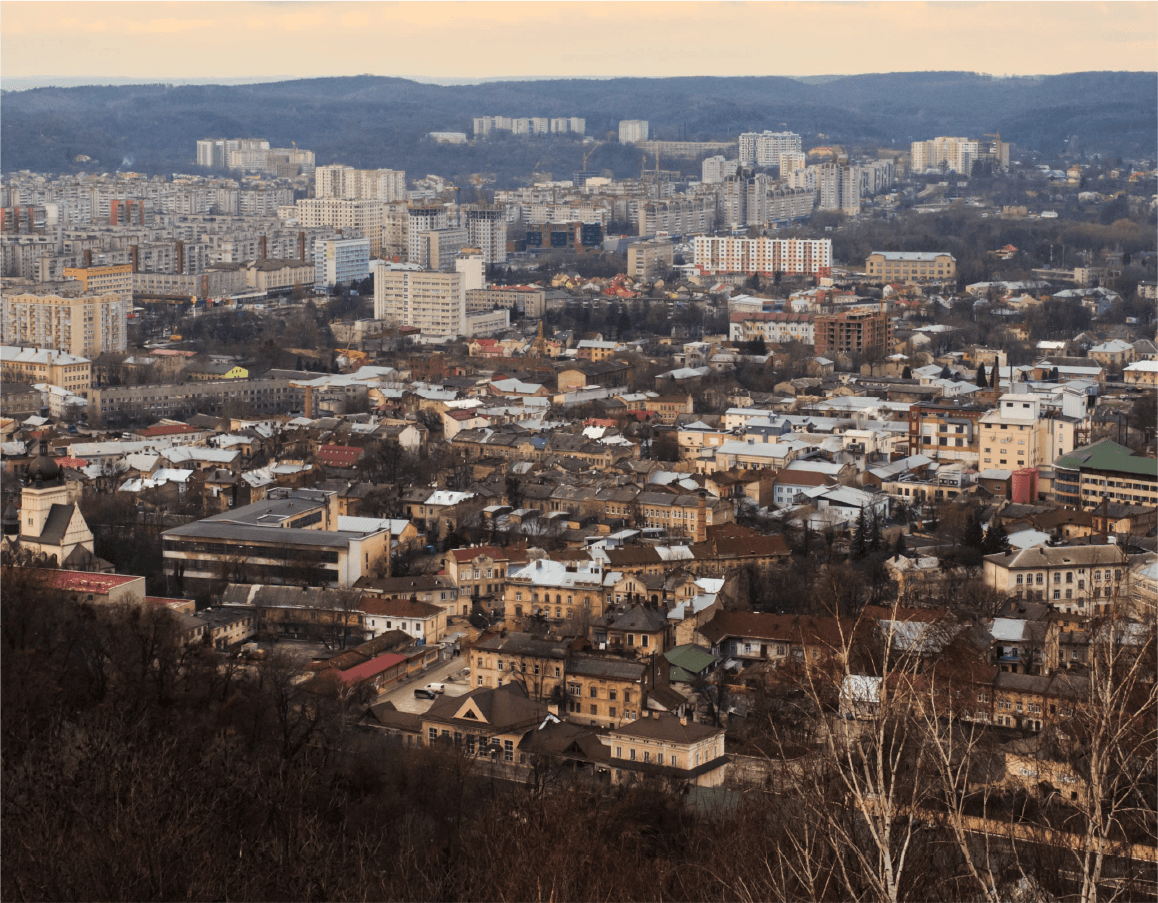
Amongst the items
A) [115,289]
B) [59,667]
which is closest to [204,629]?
[59,667]

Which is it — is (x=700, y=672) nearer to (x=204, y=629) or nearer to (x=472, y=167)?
(x=204, y=629)

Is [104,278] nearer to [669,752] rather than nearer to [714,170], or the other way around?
[669,752]

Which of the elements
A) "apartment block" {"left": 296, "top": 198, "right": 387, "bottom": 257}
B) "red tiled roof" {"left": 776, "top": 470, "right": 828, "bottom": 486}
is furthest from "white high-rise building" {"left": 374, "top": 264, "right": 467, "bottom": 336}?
"apartment block" {"left": 296, "top": 198, "right": 387, "bottom": 257}

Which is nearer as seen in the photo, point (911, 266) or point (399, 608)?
point (399, 608)

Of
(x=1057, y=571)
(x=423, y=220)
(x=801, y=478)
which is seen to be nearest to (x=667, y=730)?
(x=1057, y=571)

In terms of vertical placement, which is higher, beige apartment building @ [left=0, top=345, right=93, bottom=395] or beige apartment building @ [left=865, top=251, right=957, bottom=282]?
beige apartment building @ [left=865, top=251, right=957, bottom=282]

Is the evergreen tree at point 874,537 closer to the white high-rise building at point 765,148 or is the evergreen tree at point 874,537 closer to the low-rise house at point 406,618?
the low-rise house at point 406,618

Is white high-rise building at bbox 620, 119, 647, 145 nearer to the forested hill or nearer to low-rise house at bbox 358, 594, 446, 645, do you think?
the forested hill
